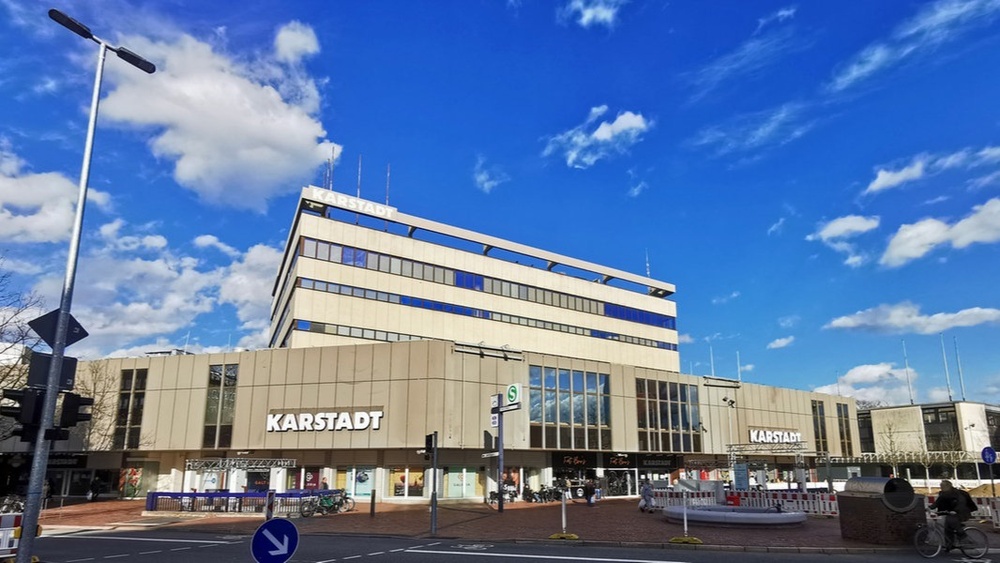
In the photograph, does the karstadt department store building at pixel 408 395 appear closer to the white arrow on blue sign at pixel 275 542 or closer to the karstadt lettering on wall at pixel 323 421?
the karstadt lettering on wall at pixel 323 421

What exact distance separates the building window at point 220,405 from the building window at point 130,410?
4.87 meters

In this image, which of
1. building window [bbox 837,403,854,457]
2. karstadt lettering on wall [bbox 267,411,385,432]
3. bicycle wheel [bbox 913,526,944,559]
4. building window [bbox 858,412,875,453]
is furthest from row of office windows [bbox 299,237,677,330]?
building window [bbox 858,412,875,453]

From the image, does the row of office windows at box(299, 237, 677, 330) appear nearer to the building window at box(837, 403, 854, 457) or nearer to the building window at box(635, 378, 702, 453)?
the building window at box(635, 378, 702, 453)

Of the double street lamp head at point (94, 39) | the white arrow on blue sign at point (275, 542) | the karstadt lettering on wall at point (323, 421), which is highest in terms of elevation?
the double street lamp head at point (94, 39)

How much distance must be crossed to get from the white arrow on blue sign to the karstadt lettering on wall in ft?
102

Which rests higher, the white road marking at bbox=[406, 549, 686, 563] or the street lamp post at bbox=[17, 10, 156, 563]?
the street lamp post at bbox=[17, 10, 156, 563]

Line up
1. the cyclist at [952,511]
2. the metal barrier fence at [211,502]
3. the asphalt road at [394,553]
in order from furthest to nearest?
the metal barrier fence at [211,502] < the asphalt road at [394,553] < the cyclist at [952,511]

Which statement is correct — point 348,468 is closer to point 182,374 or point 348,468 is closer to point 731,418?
point 182,374

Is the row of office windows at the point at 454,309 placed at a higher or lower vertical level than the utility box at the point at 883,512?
higher

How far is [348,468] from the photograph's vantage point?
3919cm

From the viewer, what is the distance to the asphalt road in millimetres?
15117

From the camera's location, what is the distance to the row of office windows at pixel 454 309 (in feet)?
155

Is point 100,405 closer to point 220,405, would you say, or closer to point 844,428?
point 220,405

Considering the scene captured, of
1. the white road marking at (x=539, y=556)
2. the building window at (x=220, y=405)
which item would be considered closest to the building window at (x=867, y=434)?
the building window at (x=220, y=405)
